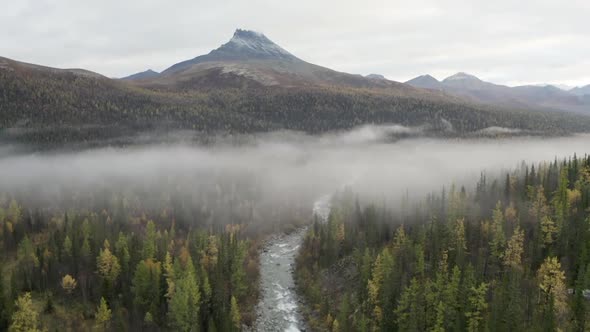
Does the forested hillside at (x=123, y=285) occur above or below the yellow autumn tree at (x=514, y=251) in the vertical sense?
below

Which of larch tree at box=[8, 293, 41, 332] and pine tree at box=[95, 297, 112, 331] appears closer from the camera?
larch tree at box=[8, 293, 41, 332]

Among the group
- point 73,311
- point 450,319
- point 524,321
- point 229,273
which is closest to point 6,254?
point 73,311

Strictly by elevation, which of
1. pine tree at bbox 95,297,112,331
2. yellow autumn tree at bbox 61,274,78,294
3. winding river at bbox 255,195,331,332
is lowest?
winding river at bbox 255,195,331,332

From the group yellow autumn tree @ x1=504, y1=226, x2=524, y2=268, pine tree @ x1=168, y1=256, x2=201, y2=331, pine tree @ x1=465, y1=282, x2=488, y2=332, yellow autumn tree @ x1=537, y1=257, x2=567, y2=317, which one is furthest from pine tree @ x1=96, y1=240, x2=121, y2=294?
yellow autumn tree @ x1=537, y1=257, x2=567, y2=317

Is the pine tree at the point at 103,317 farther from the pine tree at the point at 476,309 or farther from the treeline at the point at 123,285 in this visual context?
the pine tree at the point at 476,309

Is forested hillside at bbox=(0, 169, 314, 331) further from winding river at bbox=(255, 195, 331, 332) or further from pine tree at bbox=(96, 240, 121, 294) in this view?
winding river at bbox=(255, 195, 331, 332)

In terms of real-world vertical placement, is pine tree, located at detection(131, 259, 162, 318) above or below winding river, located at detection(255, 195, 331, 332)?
above

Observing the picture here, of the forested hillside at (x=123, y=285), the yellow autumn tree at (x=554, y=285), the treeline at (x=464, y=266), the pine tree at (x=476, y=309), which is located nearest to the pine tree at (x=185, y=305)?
the forested hillside at (x=123, y=285)

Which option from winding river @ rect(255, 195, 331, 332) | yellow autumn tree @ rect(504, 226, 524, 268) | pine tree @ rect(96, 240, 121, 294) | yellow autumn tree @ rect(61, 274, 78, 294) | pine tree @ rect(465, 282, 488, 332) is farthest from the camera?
pine tree @ rect(96, 240, 121, 294)

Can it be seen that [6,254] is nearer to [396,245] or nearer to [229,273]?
[229,273]
